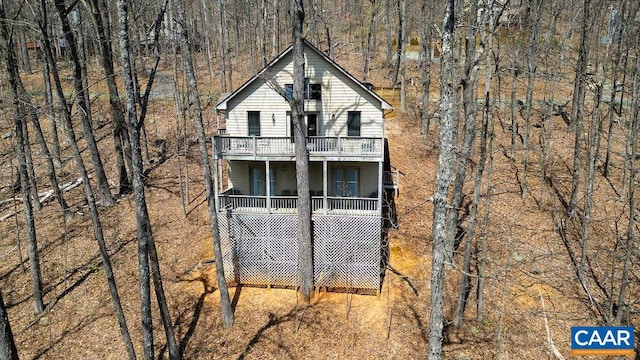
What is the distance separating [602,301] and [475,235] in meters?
5.48

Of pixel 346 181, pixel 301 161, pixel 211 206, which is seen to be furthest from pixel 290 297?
pixel 346 181

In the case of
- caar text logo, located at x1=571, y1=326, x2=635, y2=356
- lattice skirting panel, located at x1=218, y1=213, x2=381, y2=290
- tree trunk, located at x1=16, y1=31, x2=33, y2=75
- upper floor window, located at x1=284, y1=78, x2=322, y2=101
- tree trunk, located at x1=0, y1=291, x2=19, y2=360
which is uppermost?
tree trunk, located at x1=16, y1=31, x2=33, y2=75

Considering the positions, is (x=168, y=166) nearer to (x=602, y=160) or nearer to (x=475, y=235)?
(x=475, y=235)

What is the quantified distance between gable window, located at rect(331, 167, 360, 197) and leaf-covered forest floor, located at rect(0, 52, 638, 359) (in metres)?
3.08

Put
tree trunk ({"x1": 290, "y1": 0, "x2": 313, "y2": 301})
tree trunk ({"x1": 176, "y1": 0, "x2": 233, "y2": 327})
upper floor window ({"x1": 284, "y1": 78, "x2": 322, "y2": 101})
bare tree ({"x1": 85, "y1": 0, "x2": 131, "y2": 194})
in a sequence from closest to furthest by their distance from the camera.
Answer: tree trunk ({"x1": 176, "y1": 0, "x2": 233, "y2": 327})
tree trunk ({"x1": 290, "y1": 0, "x2": 313, "y2": 301})
upper floor window ({"x1": 284, "y1": 78, "x2": 322, "y2": 101})
bare tree ({"x1": 85, "y1": 0, "x2": 131, "y2": 194})

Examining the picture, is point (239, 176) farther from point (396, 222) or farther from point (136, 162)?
point (136, 162)

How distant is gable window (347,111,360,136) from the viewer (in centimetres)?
1808

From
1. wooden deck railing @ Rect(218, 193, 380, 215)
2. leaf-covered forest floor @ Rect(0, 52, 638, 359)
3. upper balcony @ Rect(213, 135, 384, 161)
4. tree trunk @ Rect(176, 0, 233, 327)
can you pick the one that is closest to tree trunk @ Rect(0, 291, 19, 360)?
leaf-covered forest floor @ Rect(0, 52, 638, 359)

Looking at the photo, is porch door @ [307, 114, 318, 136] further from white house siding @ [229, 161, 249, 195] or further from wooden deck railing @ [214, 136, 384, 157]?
white house siding @ [229, 161, 249, 195]

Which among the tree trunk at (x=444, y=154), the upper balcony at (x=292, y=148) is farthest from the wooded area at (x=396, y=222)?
the upper balcony at (x=292, y=148)

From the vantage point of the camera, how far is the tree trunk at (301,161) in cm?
1484

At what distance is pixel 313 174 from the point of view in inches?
742

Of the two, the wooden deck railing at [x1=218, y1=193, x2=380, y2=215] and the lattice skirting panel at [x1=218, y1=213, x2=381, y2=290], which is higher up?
the wooden deck railing at [x1=218, y1=193, x2=380, y2=215]

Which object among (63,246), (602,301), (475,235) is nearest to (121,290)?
(63,246)
